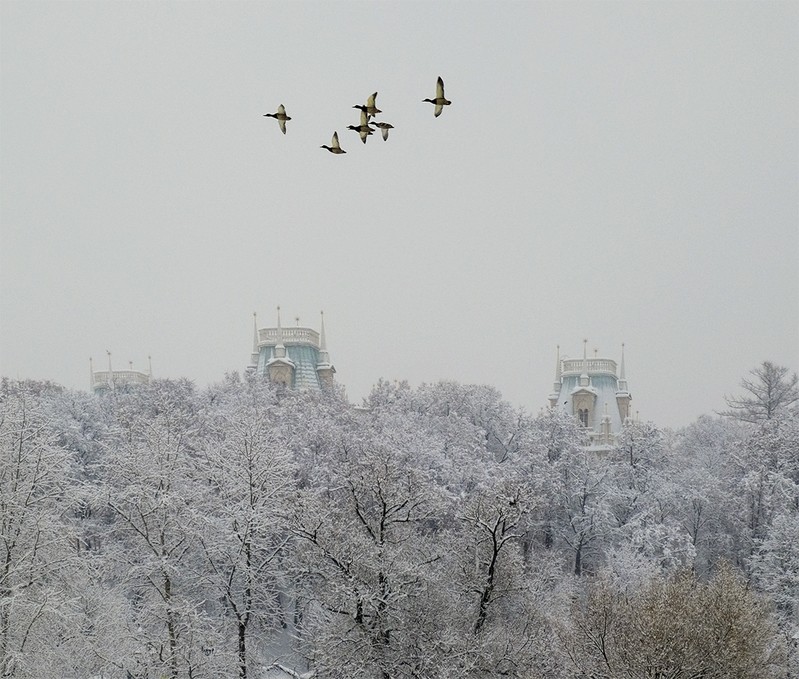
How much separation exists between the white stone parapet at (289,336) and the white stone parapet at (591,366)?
2045 centimetres

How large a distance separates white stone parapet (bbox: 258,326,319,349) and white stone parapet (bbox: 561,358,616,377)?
67.1 ft

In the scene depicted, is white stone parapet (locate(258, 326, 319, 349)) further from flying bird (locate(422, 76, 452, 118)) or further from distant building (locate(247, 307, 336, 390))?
flying bird (locate(422, 76, 452, 118))

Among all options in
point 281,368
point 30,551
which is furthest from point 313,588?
point 281,368

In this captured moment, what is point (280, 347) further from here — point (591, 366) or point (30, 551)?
point (30, 551)

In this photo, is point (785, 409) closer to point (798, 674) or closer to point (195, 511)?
point (798, 674)

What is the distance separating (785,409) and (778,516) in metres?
12.0

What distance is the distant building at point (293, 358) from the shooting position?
60.3m

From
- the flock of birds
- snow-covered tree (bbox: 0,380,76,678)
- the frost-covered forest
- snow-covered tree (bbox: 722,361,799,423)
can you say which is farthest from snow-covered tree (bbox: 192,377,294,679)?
snow-covered tree (bbox: 722,361,799,423)

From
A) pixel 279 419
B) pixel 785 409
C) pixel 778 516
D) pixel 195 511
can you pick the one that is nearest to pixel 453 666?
pixel 195 511

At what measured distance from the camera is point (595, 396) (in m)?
60.3

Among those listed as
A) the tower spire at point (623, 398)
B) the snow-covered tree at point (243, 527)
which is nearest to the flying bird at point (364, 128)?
the snow-covered tree at point (243, 527)

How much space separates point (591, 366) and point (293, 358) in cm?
2325

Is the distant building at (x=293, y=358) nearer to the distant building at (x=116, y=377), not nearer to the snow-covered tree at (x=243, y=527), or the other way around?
the distant building at (x=116, y=377)

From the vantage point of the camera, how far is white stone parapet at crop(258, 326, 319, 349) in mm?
62072
